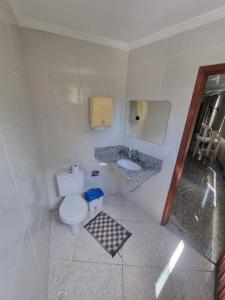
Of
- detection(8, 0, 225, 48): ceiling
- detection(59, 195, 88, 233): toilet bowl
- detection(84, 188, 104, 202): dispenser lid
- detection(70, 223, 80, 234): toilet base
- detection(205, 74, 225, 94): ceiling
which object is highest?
detection(8, 0, 225, 48): ceiling

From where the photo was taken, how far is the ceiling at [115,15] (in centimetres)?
105

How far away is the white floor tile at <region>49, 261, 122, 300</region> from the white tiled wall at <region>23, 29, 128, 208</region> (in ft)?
2.91

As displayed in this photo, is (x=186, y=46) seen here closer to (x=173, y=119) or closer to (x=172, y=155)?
(x=173, y=119)

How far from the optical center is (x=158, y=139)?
1.72m

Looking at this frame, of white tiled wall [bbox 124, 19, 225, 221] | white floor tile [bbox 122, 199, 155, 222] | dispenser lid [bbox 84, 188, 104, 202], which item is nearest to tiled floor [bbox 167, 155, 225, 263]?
white floor tile [bbox 122, 199, 155, 222]

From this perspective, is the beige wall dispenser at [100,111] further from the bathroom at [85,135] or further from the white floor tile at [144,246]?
the white floor tile at [144,246]

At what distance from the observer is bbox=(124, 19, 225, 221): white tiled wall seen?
1171 mm

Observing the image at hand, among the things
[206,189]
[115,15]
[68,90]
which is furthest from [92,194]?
[206,189]

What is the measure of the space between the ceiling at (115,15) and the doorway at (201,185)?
0.44 metres

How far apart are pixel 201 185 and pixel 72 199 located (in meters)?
2.74

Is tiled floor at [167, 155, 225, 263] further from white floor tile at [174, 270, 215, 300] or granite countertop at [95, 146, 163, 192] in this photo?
granite countertop at [95, 146, 163, 192]

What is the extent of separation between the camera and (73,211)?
5.38 ft

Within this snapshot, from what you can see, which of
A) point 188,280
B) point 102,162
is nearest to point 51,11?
point 102,162

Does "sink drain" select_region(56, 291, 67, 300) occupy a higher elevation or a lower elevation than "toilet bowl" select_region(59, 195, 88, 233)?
lower
